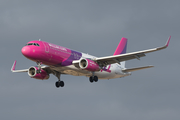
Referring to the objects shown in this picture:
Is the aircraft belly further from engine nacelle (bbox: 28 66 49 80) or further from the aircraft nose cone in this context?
the aircraft nose cone

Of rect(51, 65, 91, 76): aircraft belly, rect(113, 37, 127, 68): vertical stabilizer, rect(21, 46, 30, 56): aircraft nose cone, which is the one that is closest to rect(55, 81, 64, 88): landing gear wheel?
rect(51, 65, 91, 76): aircraft belly

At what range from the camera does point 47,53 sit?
5150cm

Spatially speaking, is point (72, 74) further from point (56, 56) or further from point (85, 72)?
point (56, 56)

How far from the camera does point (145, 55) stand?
5291cm

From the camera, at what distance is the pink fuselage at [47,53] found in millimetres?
50625

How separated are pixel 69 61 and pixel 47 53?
4369mm

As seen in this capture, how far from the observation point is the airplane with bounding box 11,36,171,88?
51.1 metres

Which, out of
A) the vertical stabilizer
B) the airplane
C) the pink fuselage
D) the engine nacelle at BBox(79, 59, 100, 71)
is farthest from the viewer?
the vertical stabilizer

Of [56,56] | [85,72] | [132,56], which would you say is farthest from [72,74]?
[132,56]

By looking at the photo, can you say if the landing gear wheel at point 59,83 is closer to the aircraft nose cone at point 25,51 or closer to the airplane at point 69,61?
the airplane at point 69,61

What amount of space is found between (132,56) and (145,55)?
289 centimetres

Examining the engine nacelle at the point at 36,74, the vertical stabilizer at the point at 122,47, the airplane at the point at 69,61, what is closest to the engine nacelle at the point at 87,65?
the airplane at the point at 69,61

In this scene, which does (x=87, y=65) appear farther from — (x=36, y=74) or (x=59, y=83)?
(x=59, y=83)

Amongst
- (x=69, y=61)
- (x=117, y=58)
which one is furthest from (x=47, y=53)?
(x=117, y=58)
